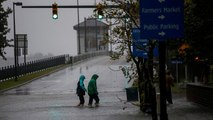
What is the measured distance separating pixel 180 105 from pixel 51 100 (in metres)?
9.45

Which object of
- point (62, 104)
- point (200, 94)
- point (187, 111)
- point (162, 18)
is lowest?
point (62, 104)

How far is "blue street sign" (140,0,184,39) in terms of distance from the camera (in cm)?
945

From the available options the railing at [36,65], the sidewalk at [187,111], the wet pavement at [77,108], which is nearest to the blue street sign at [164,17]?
the wet pavement at [77,108]

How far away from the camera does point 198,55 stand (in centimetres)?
2262

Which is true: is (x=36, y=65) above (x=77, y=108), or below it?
above

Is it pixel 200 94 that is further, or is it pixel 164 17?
pixel 200 94

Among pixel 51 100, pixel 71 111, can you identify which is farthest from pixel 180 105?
pixel 51 100

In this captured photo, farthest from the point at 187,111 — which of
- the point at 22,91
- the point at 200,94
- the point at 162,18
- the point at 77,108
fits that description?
the point at 22,91

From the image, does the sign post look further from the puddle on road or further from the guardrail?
the puddle on road

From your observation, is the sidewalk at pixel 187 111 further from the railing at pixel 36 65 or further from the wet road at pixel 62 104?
the railing at pixel 36 65

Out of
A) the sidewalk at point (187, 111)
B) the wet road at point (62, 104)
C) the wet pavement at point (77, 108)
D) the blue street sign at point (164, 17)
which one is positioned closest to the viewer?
the blue street sign at point (164, 17)

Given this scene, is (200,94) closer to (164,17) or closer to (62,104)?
(62,104)

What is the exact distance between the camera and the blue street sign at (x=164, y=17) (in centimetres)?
945

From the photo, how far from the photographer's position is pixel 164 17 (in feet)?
31.0
